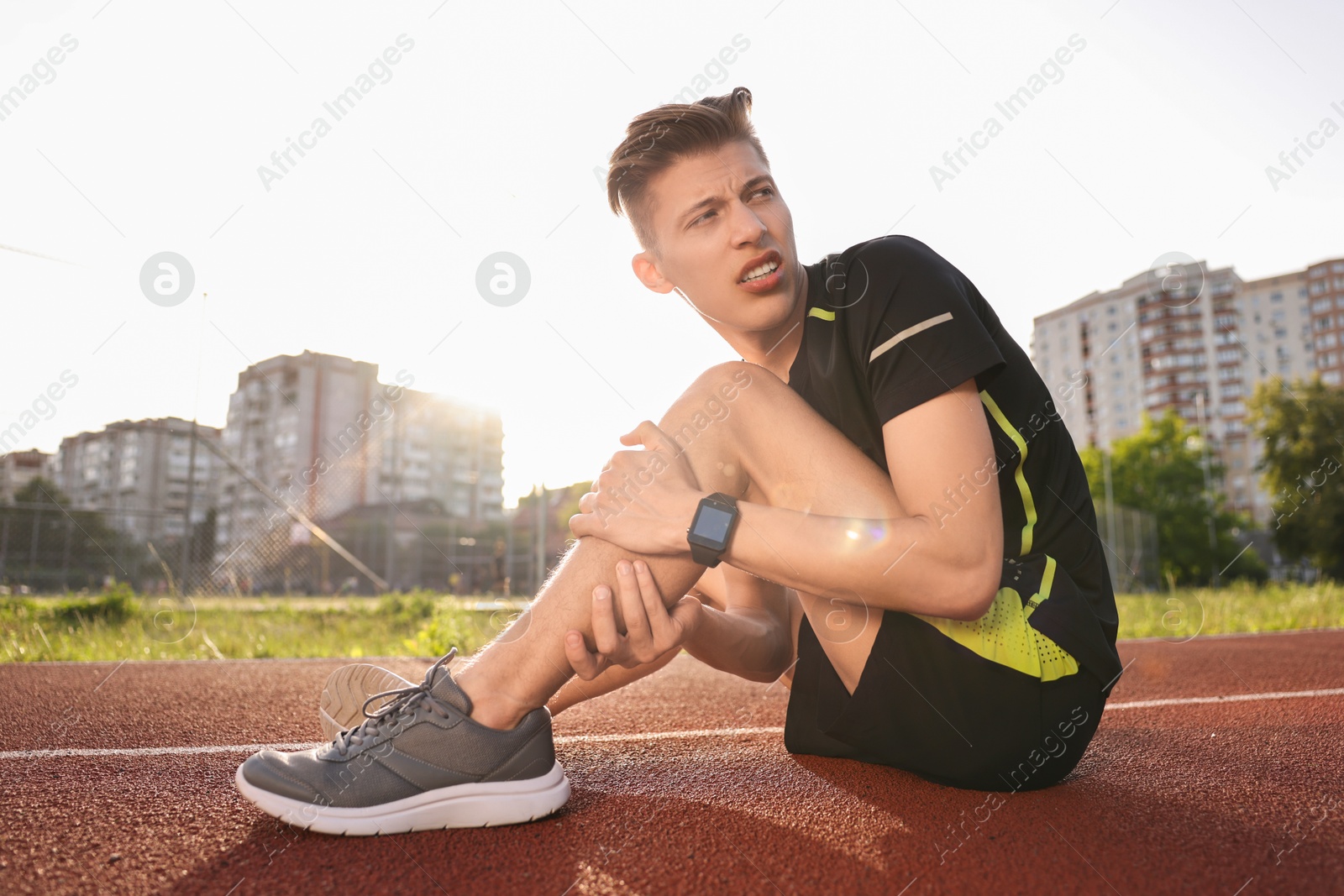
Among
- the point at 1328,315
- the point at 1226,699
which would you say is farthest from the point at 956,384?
the point at 1328,315

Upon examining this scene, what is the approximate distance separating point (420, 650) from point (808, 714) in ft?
14.7

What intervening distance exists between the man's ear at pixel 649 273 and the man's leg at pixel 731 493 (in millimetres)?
616

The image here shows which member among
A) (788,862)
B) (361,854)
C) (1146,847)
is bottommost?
(1146,847)

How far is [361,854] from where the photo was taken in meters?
1.40

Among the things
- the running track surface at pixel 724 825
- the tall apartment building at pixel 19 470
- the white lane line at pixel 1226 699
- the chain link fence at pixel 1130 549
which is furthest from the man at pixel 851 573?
the chain link fence at pixel 1130 549

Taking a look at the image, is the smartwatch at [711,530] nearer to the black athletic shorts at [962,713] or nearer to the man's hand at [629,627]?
the man's hand at [629,627]

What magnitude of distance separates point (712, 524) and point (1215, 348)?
84.4 metres

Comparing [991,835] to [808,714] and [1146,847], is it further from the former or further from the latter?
[808,714]

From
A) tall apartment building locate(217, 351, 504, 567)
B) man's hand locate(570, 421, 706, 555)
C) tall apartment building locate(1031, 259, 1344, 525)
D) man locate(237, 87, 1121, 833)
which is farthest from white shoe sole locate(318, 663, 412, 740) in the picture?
tall apartment building locate(1031, 259, 1344, 525)

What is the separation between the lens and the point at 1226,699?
338 cm

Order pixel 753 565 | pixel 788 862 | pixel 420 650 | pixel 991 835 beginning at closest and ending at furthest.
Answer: pixel 788 862 → pixel 991 835 → pixel 753 565 → pixel 420 650

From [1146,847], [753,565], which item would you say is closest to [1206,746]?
[1146,847]

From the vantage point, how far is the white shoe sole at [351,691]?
1848mm

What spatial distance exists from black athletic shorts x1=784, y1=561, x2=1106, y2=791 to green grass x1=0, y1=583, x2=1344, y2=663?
443 cm
